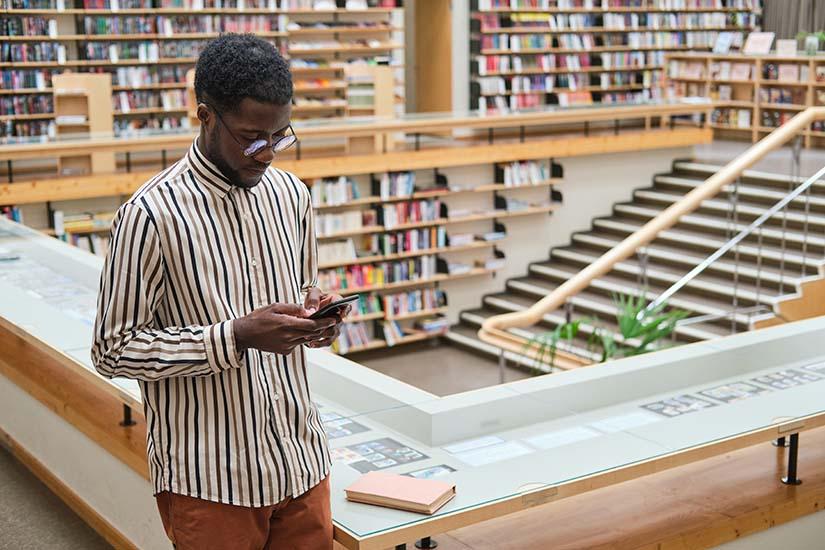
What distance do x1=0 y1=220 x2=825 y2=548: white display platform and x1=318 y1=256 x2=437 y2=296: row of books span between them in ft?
19.3

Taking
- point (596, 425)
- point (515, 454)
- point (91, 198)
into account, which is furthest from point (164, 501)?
point (91, 198)

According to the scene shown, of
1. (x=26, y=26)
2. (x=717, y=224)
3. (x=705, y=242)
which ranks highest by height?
(x=26, y=26)

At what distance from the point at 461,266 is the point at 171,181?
28.8ft

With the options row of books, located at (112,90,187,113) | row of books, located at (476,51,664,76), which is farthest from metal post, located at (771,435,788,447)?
row of books, located at (476,51,664,76)

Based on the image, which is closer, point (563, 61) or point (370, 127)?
point (370, 127)

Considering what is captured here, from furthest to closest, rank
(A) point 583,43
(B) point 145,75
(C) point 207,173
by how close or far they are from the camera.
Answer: (A) point 583,43 → (B) point 145,75 → (C) point 207,173

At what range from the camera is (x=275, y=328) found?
5.30 feet

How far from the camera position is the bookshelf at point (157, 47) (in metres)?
11.3

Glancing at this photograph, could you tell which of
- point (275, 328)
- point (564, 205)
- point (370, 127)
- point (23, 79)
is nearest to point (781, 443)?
A: point (275, 328)

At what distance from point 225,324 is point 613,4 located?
14.5 m

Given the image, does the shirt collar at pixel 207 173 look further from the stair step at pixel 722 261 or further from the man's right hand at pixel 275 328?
the stair step at pixel 722 261

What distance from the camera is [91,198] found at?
8.59m

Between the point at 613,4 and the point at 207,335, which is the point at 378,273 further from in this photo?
the point at 207,335

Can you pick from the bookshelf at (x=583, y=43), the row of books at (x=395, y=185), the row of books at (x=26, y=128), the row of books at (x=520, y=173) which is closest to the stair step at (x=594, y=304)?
the row of books at (x=520, y=173)
